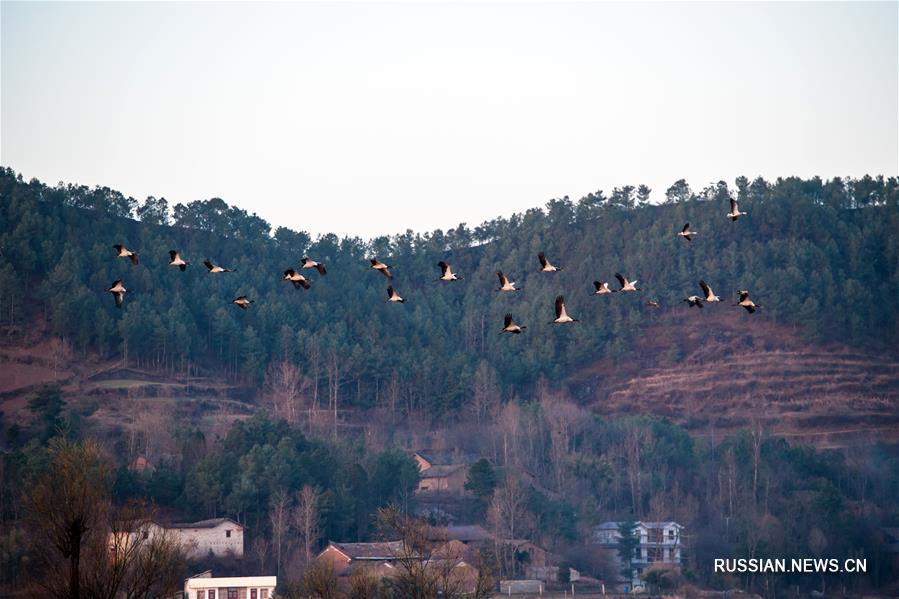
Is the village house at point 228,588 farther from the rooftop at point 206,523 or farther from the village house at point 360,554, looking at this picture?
the rooftop at point 206,523

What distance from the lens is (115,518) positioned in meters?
50.9

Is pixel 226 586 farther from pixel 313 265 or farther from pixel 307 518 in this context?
pixel 313 265

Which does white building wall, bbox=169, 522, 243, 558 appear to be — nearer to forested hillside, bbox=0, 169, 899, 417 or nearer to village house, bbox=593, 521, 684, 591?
village house, bbox=593, 521, 684, 591

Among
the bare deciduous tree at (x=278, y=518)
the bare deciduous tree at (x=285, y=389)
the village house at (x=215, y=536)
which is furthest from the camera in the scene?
the bare deciduous tree at (x=285, y=389)

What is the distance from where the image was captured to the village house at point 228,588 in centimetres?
6788

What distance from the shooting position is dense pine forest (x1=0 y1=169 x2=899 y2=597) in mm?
85938

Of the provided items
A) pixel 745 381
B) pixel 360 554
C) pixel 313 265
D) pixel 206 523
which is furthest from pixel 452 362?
pixel 313 265

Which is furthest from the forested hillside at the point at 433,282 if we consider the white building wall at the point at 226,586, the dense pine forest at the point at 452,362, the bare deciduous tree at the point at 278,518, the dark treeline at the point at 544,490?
the white building wall at the point at 226,586

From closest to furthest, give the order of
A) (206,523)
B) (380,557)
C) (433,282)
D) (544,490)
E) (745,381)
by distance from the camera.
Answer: (380,557), (206,523), (544,490), (745,381), (433,282)

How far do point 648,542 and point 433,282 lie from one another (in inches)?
2467

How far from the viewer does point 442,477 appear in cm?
10469

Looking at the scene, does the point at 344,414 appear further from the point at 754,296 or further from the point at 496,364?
the point at 754,296

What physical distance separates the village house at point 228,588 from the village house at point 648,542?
81.4 ft

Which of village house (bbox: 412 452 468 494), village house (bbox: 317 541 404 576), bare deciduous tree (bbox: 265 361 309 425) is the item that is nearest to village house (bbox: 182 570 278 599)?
village house (bbox: 317 541 404 576)
